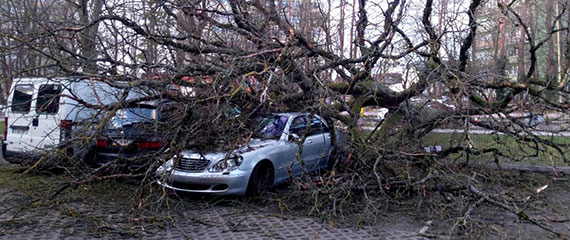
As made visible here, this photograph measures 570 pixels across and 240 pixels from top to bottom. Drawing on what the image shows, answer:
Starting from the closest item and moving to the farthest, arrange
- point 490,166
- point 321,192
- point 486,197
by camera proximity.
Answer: point 486,197
point 321,192
point 490,166

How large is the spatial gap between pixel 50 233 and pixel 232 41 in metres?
4.56

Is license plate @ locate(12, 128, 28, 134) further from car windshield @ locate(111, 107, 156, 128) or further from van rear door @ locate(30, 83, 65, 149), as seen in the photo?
car windshield @ locate(111, 107, 156, 128)

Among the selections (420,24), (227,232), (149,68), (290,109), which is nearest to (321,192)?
(227,232)

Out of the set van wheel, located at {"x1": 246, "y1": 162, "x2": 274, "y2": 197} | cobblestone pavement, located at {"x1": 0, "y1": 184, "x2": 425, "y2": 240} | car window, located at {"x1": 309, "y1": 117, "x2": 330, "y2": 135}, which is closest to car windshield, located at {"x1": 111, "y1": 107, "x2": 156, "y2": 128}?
cobblestone pavement, located at {"x1": 0, "y1": 184, "x2": 425, "y2": 240}

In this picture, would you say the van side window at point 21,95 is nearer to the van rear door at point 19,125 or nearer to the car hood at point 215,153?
the van rear door at point 19,125

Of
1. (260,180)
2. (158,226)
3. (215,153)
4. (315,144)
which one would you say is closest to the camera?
(158,226)

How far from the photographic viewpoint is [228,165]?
7426 millimetres

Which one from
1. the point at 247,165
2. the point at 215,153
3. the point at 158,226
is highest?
the point at 215,153

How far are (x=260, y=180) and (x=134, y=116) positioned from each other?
2.30m

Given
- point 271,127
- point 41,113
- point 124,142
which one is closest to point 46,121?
point 41,113

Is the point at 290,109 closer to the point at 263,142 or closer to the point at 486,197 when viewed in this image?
the point at 263,142

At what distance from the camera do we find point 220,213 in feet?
23.1

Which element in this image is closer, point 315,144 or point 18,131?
point 315,144

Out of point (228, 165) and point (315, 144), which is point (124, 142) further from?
point (315, 144)
